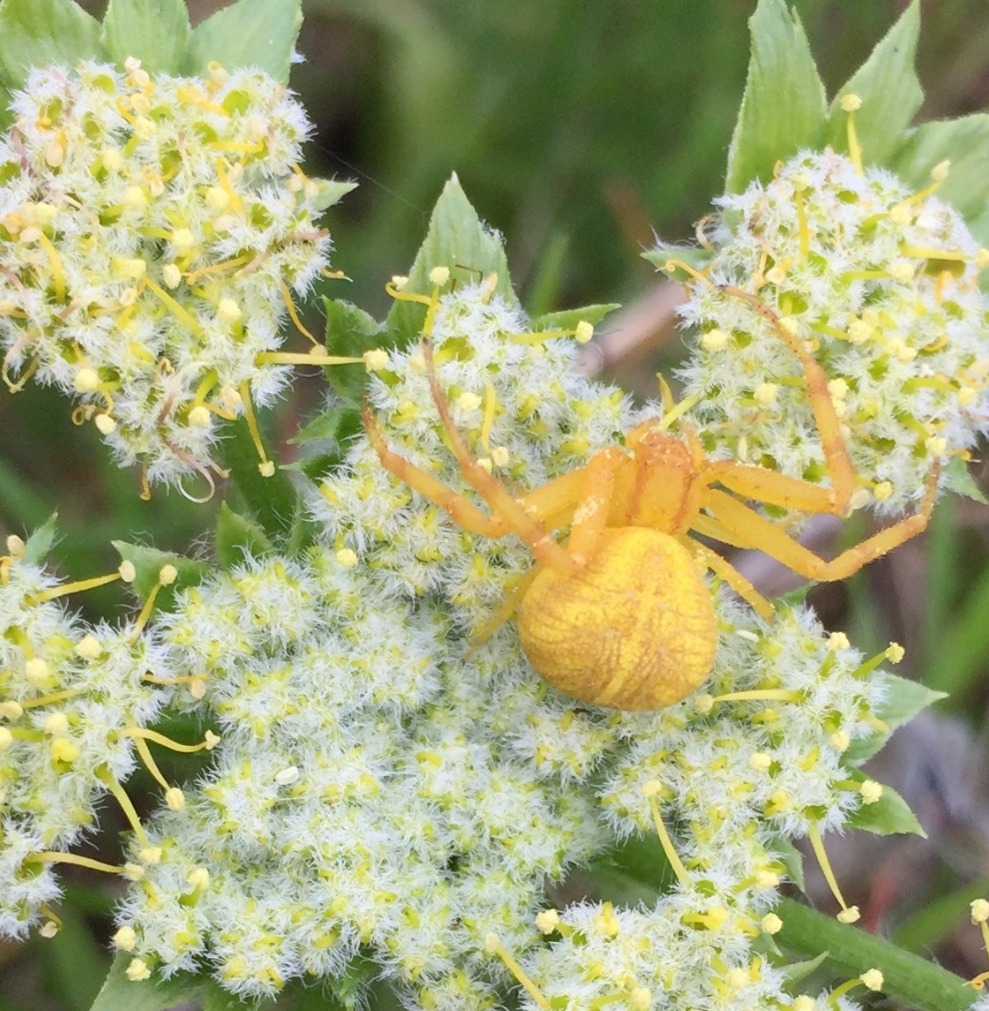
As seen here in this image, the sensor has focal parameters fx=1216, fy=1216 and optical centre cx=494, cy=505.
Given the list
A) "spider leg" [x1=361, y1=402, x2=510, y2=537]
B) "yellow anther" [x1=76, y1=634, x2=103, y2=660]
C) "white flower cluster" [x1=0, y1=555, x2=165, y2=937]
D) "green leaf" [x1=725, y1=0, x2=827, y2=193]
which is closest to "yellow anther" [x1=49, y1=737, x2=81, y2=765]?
"white flower cluster" [x1=0, y1=555, x2=165, y2=937]

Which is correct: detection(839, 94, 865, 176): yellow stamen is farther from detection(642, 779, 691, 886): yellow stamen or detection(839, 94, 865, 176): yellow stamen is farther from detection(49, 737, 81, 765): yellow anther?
detection(49, 737, 81, 765): yellow anther

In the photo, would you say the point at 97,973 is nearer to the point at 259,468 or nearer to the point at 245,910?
the point at 245,910

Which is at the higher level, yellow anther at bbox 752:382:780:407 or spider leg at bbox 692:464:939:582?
yellow anther at bbox 752:382:780:407

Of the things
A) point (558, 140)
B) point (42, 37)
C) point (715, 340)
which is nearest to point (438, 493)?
point (715, 340)

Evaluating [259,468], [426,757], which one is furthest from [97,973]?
[259,468]

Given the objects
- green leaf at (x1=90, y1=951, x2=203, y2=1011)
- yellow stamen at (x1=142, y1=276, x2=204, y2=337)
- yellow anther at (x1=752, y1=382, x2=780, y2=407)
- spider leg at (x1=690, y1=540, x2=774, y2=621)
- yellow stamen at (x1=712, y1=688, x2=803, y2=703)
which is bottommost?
green leaf at (x1=90, y1=951, x2=203, y2=1011)

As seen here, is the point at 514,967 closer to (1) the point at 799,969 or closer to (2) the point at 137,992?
(1) the point at 799,969

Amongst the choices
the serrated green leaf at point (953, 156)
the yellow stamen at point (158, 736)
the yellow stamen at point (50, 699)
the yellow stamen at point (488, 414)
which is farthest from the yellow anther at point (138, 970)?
the serrated green leaf at point (953, 156)
